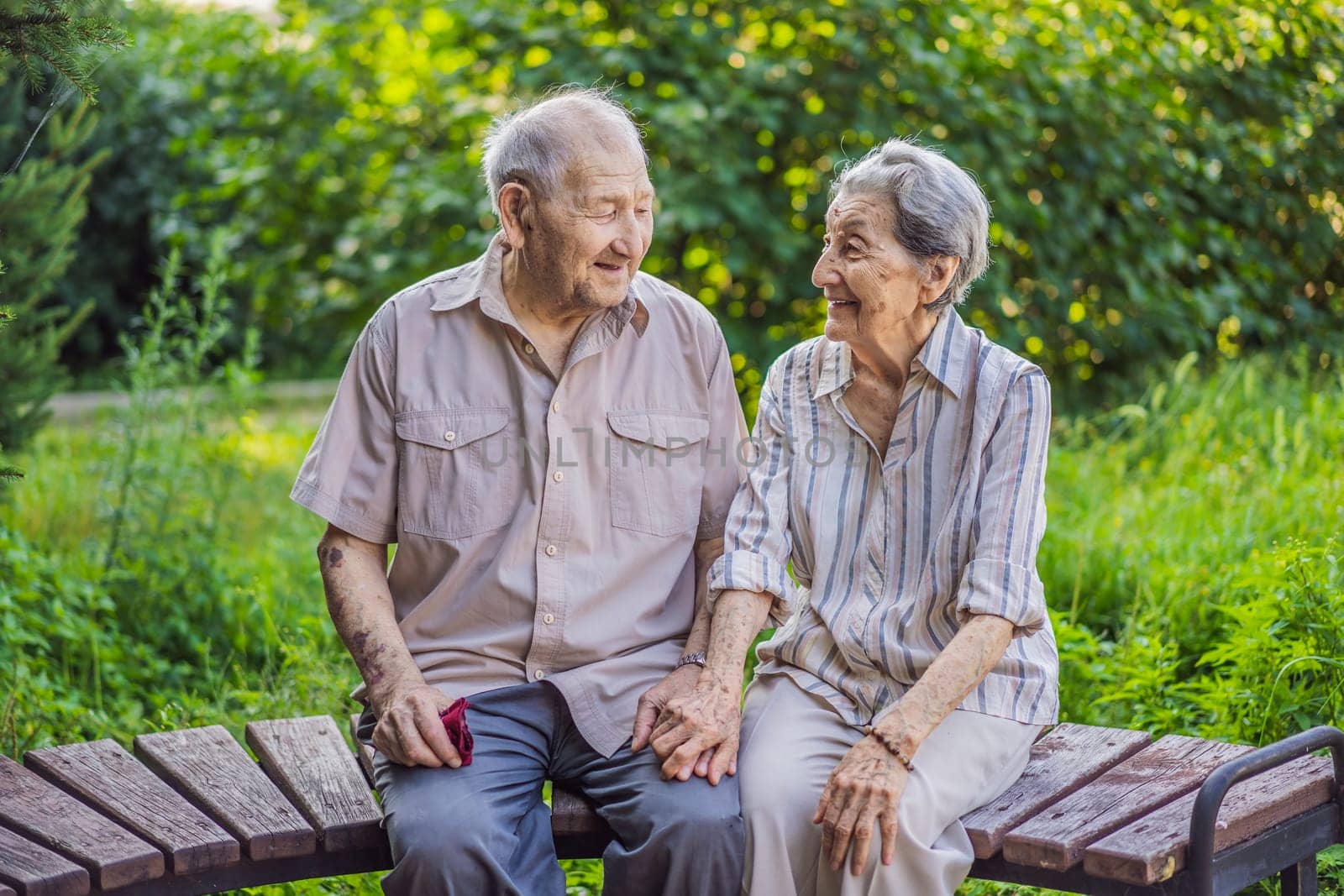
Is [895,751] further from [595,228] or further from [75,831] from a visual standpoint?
[75,831]

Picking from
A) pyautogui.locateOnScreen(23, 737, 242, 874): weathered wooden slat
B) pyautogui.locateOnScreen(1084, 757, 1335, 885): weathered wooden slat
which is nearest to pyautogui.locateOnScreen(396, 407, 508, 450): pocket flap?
pyautogui.locateOnScreen(23, 737, 242, 874): weathered wooden slat

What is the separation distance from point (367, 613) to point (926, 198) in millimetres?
1327

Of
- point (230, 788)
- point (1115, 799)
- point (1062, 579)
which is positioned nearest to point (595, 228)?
point (230, 788)

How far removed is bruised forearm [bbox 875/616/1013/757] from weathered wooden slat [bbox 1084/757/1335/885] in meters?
0.34

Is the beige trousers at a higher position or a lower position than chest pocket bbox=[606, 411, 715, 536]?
lower

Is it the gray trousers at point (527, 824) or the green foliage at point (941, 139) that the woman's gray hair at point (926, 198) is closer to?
the gray trousers at point (527, 824)

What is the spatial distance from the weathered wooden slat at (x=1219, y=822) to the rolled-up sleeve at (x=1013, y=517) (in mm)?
410

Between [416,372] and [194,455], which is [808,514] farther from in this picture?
[194,455]

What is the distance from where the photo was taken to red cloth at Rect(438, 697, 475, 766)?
7.83 feet

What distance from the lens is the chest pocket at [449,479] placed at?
262 centimetres

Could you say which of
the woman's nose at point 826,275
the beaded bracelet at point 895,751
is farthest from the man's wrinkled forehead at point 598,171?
the beaded bracelet at point 895,751

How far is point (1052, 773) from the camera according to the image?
2498 mm

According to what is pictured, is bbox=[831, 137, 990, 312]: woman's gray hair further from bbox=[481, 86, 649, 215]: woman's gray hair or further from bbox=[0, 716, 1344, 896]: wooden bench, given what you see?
bbox=[0, 716, 1344, 896]: wooden bench

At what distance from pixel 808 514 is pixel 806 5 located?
3456 mm
